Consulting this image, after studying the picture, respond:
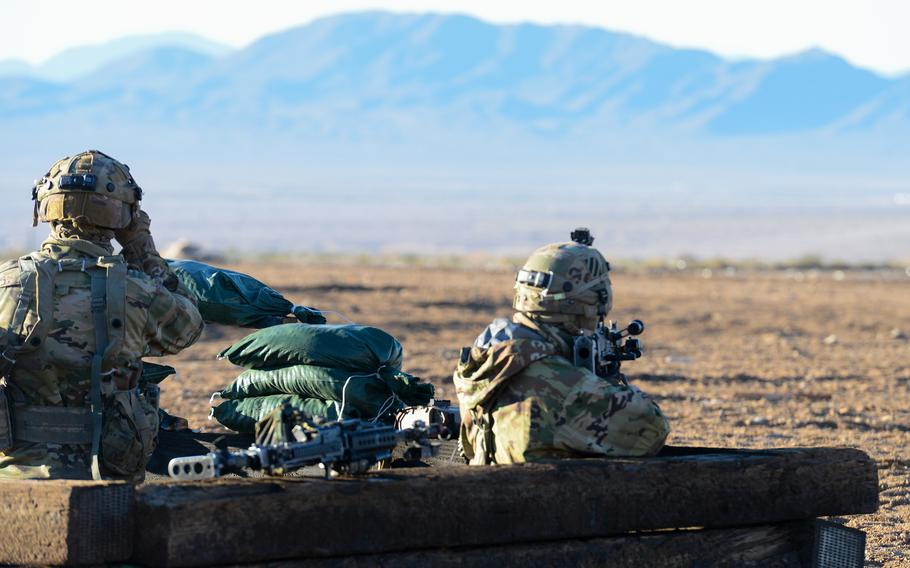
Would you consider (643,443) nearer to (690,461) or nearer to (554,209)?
(690,461)

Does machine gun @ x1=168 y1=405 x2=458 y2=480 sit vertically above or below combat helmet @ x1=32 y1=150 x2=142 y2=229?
below

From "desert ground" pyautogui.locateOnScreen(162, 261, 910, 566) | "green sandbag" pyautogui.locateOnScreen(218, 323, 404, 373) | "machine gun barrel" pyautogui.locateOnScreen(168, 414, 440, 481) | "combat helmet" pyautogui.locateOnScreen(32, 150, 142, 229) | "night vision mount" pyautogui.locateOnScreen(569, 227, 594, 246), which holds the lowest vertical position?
"desert ground" pyautogui.locateOnScreen(162, 261, 910, 566)

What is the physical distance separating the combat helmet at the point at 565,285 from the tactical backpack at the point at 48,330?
1.57 meters

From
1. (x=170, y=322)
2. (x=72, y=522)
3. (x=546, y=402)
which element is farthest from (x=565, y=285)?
(x=72, y=522)

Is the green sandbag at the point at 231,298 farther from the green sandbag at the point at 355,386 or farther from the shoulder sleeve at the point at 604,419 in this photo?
the shoulder sleeve at the point at 604,419

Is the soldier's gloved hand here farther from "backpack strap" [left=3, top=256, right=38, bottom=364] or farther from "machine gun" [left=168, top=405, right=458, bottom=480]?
"machine gun" [left=168, top=405, right=458, bottom=480]

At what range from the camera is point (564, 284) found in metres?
5.63

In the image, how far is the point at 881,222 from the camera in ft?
271

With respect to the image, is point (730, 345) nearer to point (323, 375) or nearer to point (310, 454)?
point (323, 375)

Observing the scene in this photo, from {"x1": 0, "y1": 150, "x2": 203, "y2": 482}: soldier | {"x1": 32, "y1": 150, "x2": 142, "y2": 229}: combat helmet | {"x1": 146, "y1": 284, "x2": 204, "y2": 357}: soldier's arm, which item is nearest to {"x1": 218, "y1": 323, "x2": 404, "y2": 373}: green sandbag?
{"x1": 146, "y1": 284, "x2": 204, "y2": 357}: soldier's arm

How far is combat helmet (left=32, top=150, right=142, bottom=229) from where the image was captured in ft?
19.3

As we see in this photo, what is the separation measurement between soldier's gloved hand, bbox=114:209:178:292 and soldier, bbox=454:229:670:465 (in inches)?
54.8

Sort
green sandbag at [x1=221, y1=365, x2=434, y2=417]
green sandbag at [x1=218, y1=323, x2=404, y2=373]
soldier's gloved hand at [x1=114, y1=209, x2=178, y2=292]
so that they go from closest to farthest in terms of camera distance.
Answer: soldier's gloved hand at [x1=114, y1=209, x2=178, y2=292]
green sandbag at [x1=221, y1=365, x2=434, y2=417]
green sandbag at [x1=218, y1=323, x2=404, y2=373]

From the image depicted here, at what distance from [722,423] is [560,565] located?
648 centimetres
